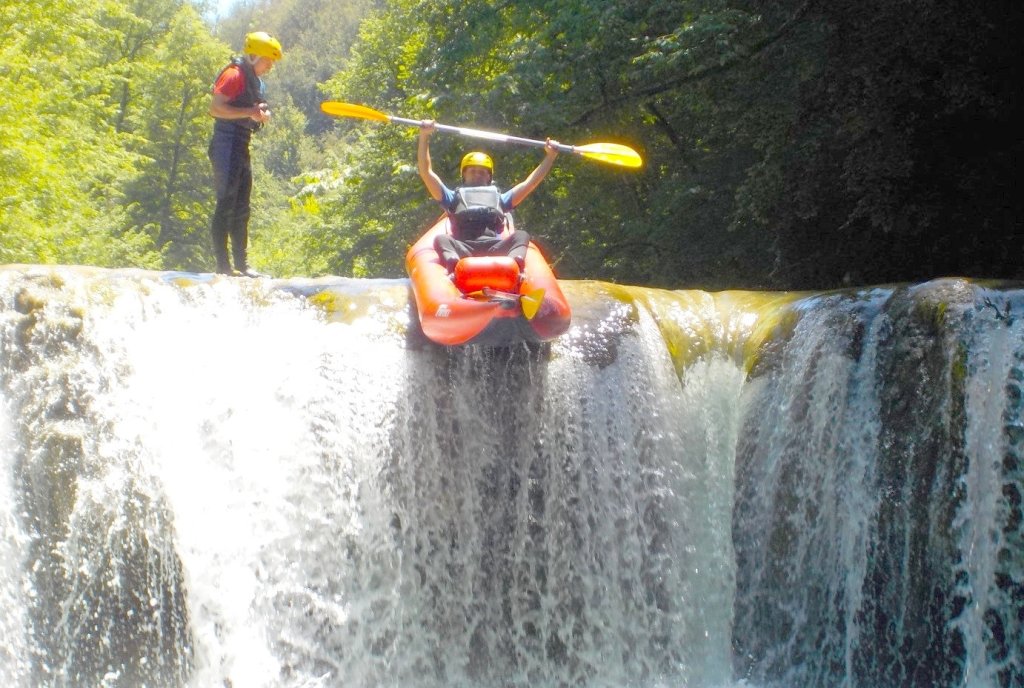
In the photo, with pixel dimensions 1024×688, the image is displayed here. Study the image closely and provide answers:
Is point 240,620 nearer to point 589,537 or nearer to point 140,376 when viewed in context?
point 140,376

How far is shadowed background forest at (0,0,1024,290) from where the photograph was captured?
8.95 m

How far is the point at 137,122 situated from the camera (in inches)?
1110

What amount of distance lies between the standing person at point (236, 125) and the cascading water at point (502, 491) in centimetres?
66

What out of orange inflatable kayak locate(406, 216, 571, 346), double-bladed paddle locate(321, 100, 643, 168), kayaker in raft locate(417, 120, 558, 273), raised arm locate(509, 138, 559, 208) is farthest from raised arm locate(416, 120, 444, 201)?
orange inflatable kayak locate(406, 216, 571, 346)

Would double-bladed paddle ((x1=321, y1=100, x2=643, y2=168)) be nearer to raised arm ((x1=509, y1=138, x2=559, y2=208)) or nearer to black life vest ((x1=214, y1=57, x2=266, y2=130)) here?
raised arm ((x1=509, y1=138, x2=559, y2=208))

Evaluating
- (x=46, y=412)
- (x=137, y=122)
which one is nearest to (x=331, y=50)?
(x=137, y=122)

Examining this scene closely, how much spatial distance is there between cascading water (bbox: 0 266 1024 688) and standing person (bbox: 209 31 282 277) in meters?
0.66

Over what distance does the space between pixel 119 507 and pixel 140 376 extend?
671 mm

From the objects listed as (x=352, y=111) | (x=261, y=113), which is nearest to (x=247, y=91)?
(x=261, y=113)

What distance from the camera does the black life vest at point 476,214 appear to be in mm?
7230

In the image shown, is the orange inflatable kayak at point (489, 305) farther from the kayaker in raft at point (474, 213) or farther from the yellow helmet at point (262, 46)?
the yellow helmet at point (262, 46)

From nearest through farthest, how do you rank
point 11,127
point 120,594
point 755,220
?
1. point 120,594
2. point 755,220
3. point 11,127

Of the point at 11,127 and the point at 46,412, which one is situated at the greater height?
the point at 11,127

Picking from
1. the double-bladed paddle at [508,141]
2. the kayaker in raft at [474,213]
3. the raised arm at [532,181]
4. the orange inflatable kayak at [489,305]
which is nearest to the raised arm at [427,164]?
the kayaker in raft at [474,213]
